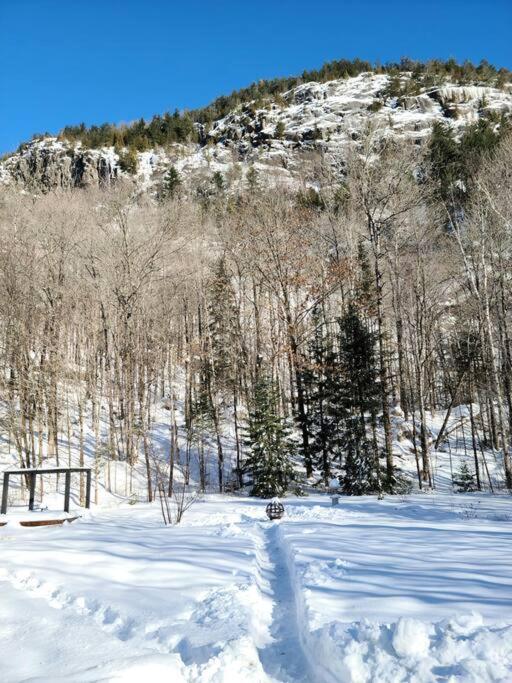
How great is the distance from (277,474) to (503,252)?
14269 millimetres

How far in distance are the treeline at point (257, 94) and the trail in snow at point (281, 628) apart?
83.2 metres

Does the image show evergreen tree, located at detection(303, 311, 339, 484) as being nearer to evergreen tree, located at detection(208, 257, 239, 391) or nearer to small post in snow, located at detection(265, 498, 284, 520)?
evergreen tree, located at detection(208, 257, 239, 391)

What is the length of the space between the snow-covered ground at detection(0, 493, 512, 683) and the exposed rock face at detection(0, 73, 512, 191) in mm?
55472

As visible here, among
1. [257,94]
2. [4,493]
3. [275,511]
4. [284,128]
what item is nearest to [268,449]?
[275,511]

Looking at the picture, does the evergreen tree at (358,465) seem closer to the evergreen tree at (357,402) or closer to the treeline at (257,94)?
the evergreen tree at (357,402)

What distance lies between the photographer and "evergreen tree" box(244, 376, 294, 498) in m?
16.1

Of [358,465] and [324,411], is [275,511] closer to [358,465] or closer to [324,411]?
[358,465]

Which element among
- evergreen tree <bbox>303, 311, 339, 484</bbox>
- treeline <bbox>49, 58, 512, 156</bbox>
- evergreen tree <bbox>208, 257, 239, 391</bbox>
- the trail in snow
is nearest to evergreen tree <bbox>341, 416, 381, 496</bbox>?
evergreen tree <bbox>303, 311, 339, 484</bbox>

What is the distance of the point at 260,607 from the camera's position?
4328mm

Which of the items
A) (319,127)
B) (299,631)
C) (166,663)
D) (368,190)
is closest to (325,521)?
(299,631)

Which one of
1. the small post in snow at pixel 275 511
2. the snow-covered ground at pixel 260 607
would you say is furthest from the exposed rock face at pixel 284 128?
the snow-covered ground at pixel 260 607

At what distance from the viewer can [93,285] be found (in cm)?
2039

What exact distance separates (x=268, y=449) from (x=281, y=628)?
12.6m

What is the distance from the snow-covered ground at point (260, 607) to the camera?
2.82 metres
